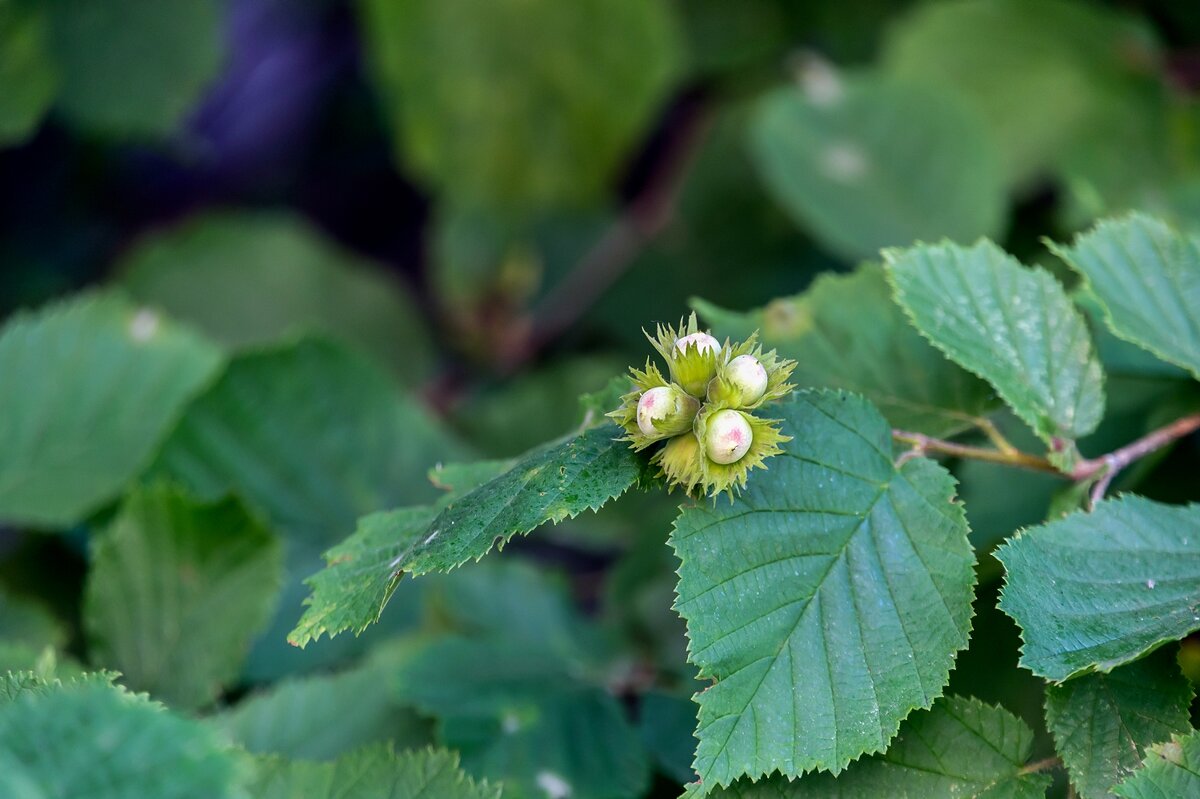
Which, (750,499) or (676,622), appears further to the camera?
(676,622)

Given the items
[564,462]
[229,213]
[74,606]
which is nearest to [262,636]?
[74,606]

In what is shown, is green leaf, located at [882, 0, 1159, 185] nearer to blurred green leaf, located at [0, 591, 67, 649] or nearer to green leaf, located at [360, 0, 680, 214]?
green leaf, located at [360, 0, 680, 214]

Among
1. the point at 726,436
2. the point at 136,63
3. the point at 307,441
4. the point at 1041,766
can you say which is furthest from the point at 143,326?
the point at 1041,766

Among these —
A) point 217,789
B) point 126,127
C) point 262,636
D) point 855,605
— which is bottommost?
point 262,636

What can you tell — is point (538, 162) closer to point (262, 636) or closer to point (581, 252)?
point (581, 252)

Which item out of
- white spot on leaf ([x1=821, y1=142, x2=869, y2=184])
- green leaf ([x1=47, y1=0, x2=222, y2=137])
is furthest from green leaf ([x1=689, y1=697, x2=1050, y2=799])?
green leaf ([x1=47, y1=0, x2=222, y2=137])

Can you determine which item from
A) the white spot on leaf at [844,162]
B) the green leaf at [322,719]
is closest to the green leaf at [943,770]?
the green leaf at [322,719]
